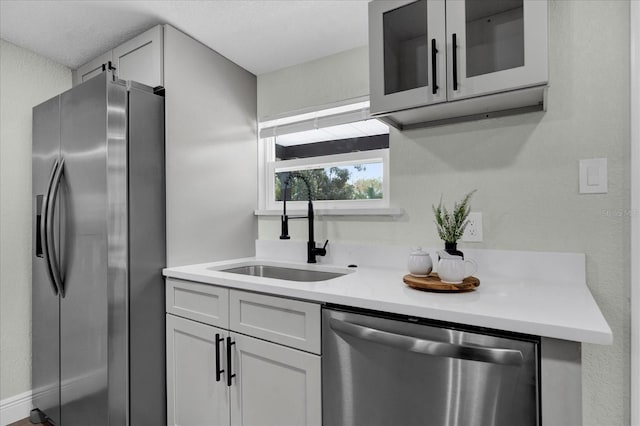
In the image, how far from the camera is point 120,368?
5.41ft

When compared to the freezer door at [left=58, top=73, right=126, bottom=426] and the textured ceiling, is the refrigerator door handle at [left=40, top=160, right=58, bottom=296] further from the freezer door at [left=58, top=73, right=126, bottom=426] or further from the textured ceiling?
the textured ceiling

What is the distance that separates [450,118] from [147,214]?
1.56 m

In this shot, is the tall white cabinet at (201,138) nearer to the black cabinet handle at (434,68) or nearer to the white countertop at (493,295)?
the white countertop at (493,295)

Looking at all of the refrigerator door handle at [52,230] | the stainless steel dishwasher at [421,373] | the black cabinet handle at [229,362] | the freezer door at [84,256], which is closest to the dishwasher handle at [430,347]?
the stainless steel dishwasher at [421,373]

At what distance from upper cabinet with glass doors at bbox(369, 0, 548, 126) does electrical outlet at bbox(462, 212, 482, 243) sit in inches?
18.4

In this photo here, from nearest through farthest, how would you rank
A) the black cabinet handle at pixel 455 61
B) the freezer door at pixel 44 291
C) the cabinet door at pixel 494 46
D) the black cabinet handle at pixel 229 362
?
the cabinet door at pixel 494 46
the black cabinet handle at pixel 455 61
the black cabinet handle at pixel 229 362
the freezer door at pixel 44 291

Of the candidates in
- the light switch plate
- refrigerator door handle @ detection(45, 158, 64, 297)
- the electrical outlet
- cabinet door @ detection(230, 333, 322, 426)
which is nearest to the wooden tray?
the electrical outlet

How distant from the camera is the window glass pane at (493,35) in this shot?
1.21 metres

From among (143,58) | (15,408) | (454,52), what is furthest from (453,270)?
(15,408)

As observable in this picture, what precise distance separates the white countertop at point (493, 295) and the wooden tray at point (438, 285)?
0.06 feet

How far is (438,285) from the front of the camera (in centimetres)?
122

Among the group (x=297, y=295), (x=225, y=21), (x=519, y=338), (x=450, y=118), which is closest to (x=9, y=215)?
(x=225, y=21)

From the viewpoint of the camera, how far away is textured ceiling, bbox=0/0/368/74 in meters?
1.71

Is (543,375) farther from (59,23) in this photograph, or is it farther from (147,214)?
(59,23)
